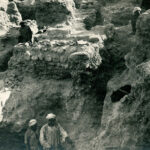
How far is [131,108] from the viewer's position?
20.7ft

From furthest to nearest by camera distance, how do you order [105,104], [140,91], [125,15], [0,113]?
1. [125,15]
2. [0,113]
3. [105,104]
4. [140,91]

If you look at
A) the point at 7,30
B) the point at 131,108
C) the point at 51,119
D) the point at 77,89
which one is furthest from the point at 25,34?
the point at 131,108

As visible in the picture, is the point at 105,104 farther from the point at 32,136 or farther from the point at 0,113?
the point at 0,113

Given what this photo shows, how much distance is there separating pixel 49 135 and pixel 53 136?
0.31 ft

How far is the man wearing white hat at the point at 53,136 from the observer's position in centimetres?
688

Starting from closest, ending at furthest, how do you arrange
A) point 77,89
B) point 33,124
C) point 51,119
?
point 51,119 < point 33,124 < point 77,89

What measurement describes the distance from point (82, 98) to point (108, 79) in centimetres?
93

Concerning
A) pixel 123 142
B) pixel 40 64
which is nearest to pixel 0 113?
pixel 40 64

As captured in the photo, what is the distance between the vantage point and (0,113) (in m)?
7.68

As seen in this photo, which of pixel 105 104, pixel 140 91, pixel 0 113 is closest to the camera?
pixel 140 91

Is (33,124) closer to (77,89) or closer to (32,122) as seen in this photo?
(32,122)

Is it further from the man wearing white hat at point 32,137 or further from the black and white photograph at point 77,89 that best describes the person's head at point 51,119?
the man wearing white hat at point 32,137

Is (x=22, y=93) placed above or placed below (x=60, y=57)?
below

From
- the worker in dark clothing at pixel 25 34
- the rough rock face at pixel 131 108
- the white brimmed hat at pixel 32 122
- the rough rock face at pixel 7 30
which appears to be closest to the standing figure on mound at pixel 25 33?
the worker in dark clothing at pixel 25 34
